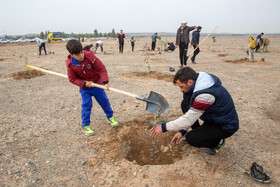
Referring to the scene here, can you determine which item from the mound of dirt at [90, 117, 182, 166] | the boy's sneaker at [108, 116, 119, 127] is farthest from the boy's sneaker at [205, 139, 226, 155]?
the boy's sneaker at [108, 116, 119, 127]

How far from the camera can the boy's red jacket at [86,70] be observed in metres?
2.63

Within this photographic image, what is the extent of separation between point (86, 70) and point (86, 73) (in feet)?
0.17

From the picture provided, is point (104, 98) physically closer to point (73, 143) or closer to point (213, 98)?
point (73, 143)

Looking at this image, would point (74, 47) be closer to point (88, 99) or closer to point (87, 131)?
point (88, 99)

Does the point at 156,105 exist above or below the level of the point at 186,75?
below

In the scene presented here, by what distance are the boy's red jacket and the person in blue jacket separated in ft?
4.34

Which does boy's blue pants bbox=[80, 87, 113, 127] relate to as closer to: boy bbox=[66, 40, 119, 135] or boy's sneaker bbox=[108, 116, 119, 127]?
boy bbox=[66, 40, 119, 135]

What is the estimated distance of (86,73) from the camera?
2.72 metres

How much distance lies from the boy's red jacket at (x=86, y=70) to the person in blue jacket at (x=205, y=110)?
1322 millimetres

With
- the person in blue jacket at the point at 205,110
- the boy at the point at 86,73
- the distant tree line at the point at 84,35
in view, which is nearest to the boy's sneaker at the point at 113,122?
the boy at the point at 86,73

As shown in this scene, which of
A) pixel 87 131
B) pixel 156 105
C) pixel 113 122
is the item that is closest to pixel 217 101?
pixel 156 105

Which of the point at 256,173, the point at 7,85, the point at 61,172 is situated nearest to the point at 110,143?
the point at 61,172

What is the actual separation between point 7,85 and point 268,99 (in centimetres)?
759

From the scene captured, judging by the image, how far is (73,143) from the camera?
275cm
